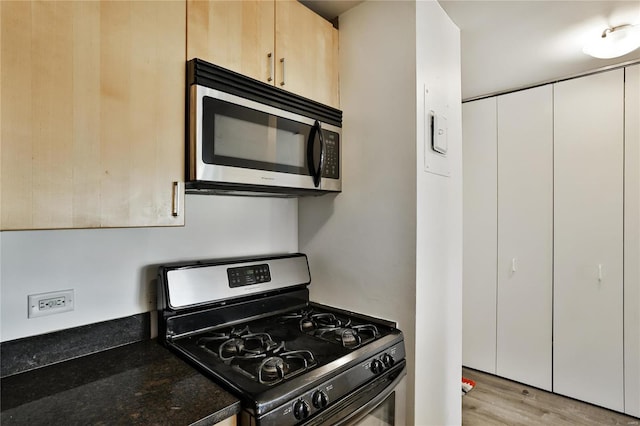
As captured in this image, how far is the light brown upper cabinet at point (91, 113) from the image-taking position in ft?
2.68

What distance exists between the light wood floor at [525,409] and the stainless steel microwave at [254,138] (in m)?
1.91

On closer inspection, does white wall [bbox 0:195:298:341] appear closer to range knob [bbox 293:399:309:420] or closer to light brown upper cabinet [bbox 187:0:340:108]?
light brown upper cabinet [bbox 187:0:340:108]

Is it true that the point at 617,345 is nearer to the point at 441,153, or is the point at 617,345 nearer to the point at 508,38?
the point at 441,153

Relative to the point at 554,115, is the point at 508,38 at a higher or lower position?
higher

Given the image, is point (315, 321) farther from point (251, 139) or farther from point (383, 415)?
point (251, 139)

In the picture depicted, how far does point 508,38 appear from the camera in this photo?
1961 mm

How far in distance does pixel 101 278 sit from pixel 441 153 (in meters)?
1.51

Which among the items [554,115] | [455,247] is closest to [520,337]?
[455,247]

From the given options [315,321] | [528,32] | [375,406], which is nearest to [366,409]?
[375,406]

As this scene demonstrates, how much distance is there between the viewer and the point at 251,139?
1306mm

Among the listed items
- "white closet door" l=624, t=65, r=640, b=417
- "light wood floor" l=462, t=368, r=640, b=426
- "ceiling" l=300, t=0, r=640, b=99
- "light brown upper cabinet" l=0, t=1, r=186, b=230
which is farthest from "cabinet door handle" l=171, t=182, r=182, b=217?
"white closet door" l=624, t=65, r=640, b=417

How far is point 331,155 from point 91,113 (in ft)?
3.19

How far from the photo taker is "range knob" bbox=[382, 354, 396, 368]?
4.32 feet

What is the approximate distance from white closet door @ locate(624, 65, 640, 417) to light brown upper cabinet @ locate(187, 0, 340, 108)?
2.08m
